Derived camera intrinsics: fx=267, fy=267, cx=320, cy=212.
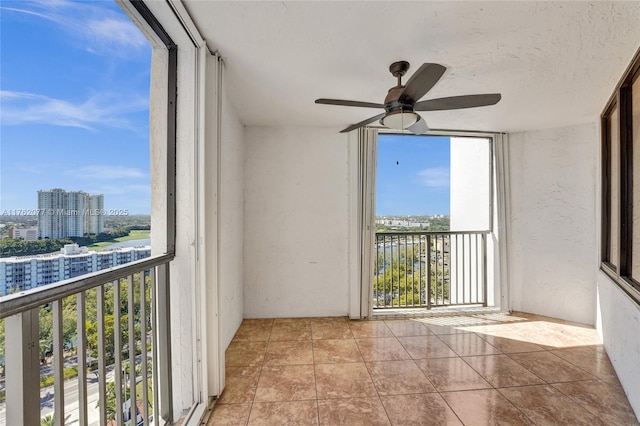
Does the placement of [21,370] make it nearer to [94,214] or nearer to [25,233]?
[25,233]

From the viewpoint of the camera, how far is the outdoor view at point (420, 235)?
3.51 metres

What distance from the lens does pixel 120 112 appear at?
117 cm

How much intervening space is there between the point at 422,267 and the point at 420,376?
174 cm

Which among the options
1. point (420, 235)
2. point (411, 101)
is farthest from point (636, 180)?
point (420, 235)

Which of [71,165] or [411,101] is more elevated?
[411,101]

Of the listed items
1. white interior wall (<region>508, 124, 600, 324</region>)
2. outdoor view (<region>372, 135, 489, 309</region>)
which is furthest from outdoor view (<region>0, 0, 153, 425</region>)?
white interior wall (<region>508, 124, 600, 324</region>)

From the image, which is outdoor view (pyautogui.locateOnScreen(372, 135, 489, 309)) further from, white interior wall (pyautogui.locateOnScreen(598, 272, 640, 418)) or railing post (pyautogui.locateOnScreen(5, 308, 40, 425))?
railing post (pyautogui.locateOnScreen(5, 308, 40, 425))

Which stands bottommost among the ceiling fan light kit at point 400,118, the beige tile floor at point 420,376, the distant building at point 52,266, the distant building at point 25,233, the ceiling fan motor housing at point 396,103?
the beige tile floor at point 420,376

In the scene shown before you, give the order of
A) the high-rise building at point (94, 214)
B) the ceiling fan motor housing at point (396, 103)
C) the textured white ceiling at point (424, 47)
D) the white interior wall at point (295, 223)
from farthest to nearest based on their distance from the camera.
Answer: the white interior wall at point (295, 223) → the ceiling fan motor housing at point (396, 103) → the textured white ceiling at point (424, 47) → the high-rise building at point (94, 214)

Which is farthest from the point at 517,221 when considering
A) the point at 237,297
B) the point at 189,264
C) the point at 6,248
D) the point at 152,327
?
the point at 6,248

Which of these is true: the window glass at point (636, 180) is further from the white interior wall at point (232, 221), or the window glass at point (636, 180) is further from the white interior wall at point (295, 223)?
the white interior wall at point (232, 221)

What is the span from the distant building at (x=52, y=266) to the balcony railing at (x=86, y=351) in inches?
1.3

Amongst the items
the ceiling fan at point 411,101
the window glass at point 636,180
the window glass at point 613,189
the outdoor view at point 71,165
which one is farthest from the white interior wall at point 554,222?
the outdoor view at point 71,165

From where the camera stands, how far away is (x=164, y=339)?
5.03 ft
